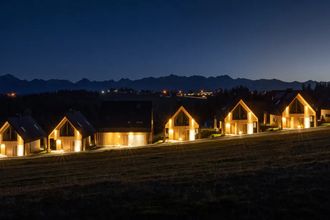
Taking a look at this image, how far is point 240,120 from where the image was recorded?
6475 centimetres

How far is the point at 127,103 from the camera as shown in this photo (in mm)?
68250

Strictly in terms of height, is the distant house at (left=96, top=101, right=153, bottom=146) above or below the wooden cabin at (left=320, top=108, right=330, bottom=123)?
below

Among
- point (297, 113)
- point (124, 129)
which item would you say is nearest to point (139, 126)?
point (124, 129)

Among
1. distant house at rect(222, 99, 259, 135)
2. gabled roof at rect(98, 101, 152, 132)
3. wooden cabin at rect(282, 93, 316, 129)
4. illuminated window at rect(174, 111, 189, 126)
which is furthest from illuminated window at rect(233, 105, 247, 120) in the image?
gabled roof at rect(98, 101, 152, 132)

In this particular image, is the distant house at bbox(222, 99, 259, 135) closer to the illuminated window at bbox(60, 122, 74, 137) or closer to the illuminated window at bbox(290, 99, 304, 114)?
the illuminated window at bbox(290, 99, 304, 114)

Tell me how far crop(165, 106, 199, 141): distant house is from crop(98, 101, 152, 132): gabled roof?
328 centimetres

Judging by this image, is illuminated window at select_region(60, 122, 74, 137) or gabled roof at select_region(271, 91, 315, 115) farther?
gabled roof at select_region(271, 91, 315, 115)

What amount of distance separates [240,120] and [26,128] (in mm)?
31988

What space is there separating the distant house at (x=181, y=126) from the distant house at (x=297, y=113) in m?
13.4

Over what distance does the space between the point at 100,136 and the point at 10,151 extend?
508 inches

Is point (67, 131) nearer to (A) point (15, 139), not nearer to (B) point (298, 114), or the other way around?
(A) point (15, 139)

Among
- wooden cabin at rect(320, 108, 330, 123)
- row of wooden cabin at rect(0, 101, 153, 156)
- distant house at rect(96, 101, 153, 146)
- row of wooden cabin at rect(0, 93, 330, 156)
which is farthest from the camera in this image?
wooden cabin at rect(320, 108, 330, 123)

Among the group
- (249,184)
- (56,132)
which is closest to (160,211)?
(249,184)

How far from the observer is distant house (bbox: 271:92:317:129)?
6469 centimetres
